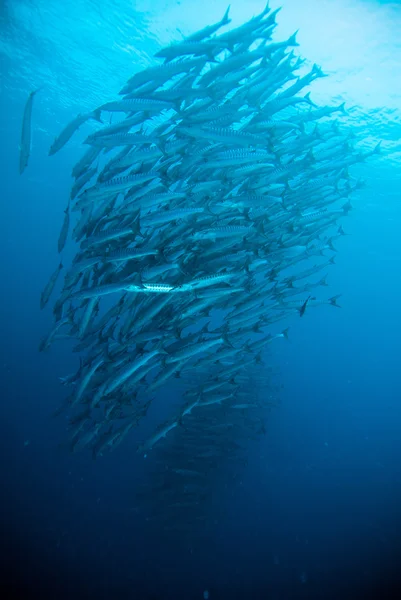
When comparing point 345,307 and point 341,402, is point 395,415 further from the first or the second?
point 345,307

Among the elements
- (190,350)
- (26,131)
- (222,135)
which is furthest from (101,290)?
(26,131)

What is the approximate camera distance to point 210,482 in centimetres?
941

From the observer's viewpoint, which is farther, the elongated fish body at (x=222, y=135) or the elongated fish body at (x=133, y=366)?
the elongated fish body at (x=222, y=135)

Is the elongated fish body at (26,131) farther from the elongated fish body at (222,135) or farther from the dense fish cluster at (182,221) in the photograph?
the elongated fish body at (222,135)

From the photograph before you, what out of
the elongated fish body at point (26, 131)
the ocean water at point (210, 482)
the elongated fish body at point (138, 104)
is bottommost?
the ocean water at point (210, 482)

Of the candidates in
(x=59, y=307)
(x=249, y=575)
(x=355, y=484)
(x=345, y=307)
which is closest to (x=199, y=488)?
(x=249, y=575)

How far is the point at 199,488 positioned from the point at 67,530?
12.0ft

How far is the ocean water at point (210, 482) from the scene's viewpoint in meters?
8.67

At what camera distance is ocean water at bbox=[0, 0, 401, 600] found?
28.5 feet

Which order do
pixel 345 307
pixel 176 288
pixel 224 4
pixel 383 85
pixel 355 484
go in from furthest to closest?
1. pixel 345 307
2. pixel 355 484
3. pixel 383 85
4. pixel 224 4
5. pixel 176 288

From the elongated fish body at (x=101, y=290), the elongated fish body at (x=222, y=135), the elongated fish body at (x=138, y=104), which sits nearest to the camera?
the elongated fish body at (x=101, y=290)

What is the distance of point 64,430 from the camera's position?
43.6ft

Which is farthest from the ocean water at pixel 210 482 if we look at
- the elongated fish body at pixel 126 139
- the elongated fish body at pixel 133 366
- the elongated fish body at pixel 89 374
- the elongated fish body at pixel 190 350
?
the elongated fish body at pixel 126 139

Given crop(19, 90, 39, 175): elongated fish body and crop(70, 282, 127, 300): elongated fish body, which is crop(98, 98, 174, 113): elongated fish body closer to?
crop(19, 90, 39, 175): elongated fish body
